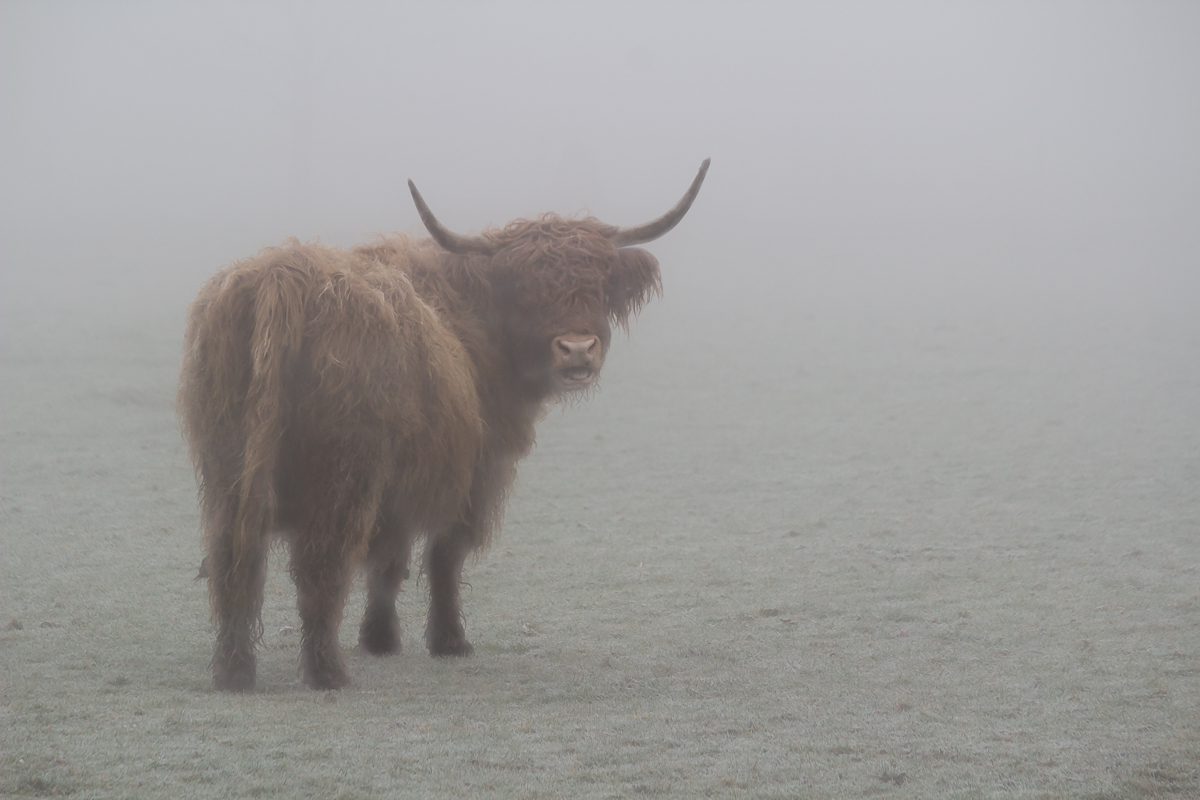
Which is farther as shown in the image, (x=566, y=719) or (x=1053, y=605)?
(x=1053, y=605)

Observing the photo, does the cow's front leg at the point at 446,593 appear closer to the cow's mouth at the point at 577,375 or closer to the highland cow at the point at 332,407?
the highland cow at the point at 332,407

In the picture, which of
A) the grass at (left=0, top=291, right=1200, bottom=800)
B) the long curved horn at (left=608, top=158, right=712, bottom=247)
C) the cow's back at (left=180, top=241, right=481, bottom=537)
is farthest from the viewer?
the long curved horn at (left=608, top=158, right=712, bottom=247)

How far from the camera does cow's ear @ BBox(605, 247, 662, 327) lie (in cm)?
251

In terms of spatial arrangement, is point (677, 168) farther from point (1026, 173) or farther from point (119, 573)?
point (119, 573)

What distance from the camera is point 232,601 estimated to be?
2.05 meters

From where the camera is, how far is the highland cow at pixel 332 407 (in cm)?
197

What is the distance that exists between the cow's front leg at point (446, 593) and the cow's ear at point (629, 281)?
0.64m

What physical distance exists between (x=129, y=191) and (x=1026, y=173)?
422 centimetres

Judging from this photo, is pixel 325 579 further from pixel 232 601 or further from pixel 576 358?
pixel 576 358

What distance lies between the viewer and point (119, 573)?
2.95 meters

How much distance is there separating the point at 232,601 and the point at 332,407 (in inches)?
17.4

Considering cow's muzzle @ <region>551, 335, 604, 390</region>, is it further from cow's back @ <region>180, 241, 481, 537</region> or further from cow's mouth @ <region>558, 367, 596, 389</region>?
cow's back @ <region>180, 241, 481, 537</region>

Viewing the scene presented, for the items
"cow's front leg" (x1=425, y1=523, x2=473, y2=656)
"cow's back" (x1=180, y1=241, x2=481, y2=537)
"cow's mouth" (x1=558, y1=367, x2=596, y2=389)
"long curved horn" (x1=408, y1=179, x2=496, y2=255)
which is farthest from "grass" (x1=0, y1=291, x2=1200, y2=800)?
"long curved horn" (x1=408, y1=179, x2=496, y2=255)

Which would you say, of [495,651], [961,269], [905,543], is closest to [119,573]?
[495,651]
